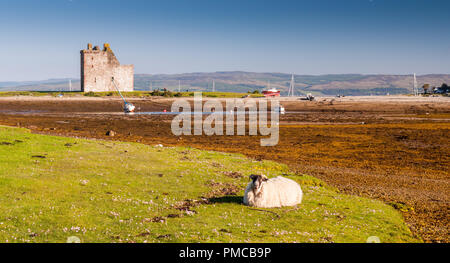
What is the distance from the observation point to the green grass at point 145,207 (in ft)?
43.3

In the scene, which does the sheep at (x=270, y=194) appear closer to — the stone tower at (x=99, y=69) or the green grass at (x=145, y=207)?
the green grass at (x=145, y=207)

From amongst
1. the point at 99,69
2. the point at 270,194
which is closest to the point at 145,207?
the point at 270,194

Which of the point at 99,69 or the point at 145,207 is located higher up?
the point at 99,69

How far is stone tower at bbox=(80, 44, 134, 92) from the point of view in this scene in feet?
413

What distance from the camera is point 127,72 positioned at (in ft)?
437

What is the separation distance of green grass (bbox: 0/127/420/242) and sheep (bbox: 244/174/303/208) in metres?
0.46

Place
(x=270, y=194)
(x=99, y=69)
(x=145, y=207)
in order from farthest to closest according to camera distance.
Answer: (x=99, y=69)
(x=270, y=194)
(x=145, y=207)

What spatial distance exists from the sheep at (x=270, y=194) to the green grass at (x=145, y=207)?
463 mm

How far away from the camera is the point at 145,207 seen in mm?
16266

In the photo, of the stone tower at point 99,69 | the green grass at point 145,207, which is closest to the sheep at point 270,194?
the green grass at point 145,207

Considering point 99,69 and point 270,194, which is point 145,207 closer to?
point 270,194

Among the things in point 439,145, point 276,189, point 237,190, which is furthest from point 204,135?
point 276,189

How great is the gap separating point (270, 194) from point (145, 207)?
200 inches

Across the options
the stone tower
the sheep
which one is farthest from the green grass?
the stone tower
